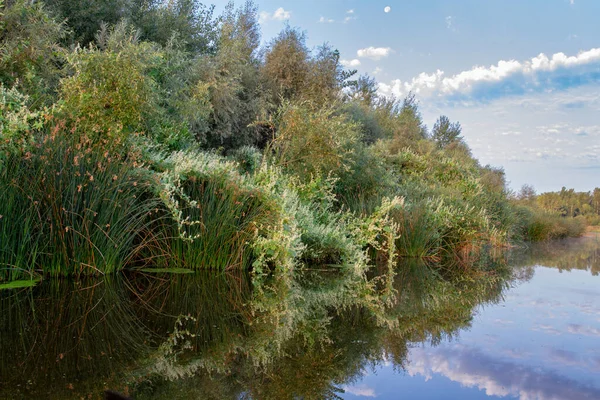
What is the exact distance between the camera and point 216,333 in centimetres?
380

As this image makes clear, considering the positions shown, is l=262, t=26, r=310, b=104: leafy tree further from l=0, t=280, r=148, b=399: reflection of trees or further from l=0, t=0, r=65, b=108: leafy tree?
l=0, t=280, r=148, b=399: reflection of trees

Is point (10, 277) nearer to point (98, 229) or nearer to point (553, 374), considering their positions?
point (98, 229)

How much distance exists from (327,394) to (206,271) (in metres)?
4.70

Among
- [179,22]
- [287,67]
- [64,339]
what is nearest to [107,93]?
[64,339]

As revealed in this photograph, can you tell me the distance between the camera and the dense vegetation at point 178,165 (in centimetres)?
568

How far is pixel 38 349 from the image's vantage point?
311 centimetres

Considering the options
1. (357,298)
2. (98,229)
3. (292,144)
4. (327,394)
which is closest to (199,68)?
(292,144)

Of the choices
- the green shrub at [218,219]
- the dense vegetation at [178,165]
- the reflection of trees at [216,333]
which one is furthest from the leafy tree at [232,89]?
the reflection of trees at [216,333]

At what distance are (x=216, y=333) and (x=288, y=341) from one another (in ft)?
1.91

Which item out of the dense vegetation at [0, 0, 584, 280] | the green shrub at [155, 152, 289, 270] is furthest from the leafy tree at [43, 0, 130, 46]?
the green shrub at [155, 152, 289, 270]

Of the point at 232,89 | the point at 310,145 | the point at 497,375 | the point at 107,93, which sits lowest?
the point at 497,375

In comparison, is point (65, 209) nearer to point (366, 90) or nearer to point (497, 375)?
point (497, 375)

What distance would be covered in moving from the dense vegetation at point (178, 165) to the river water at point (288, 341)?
2.46 feet

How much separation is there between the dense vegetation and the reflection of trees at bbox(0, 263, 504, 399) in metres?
0.70
